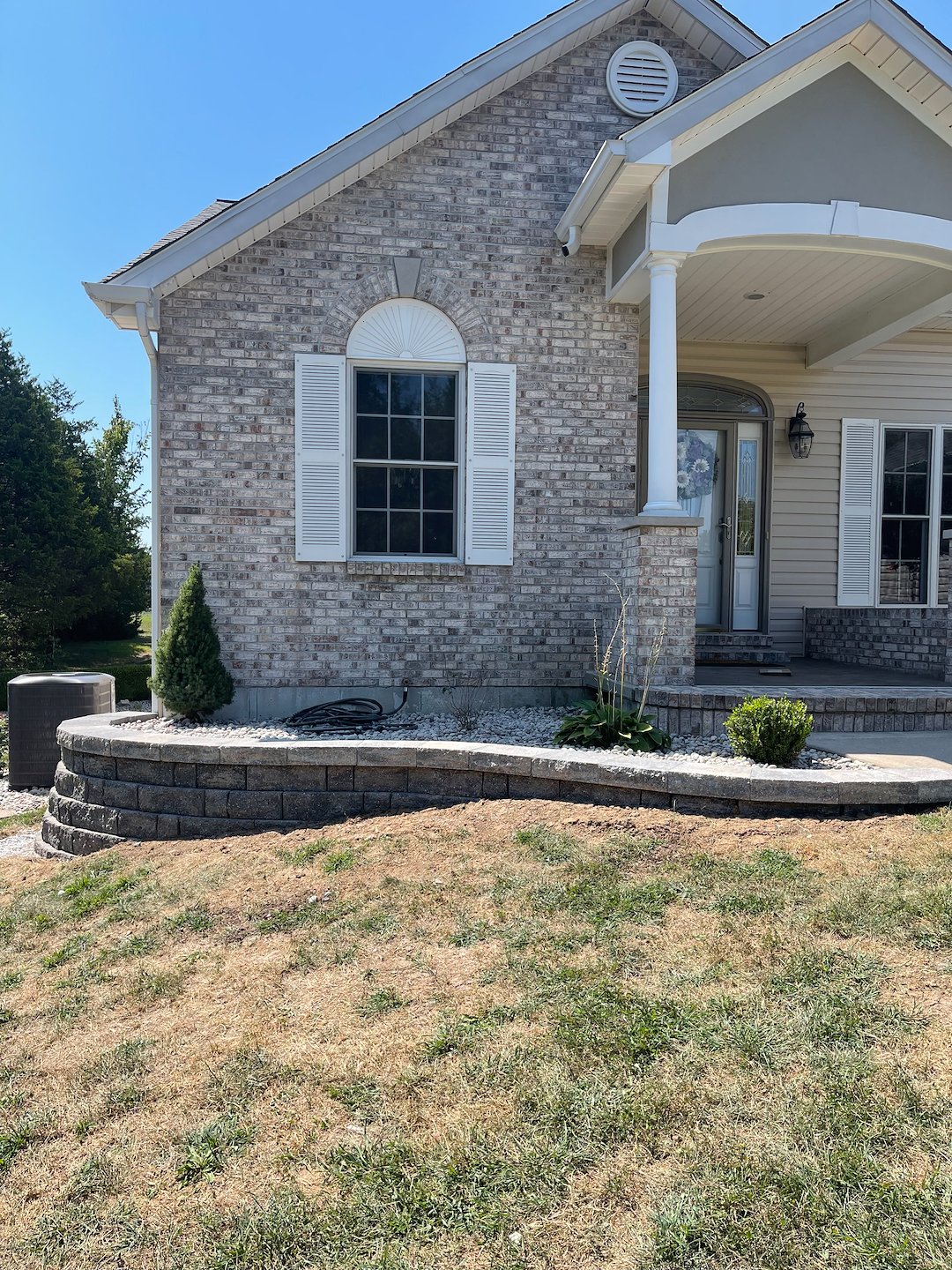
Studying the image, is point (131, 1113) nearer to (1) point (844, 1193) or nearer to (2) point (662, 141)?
(1) point (844, 1193)

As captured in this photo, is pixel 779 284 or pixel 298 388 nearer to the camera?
pixel 298 388

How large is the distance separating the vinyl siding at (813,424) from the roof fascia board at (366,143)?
352 centimetres

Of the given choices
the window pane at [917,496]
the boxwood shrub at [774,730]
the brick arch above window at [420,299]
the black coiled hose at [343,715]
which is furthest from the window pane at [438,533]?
the window pane at [917,496]

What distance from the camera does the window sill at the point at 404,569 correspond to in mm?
6930

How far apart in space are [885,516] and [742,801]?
21.0ft

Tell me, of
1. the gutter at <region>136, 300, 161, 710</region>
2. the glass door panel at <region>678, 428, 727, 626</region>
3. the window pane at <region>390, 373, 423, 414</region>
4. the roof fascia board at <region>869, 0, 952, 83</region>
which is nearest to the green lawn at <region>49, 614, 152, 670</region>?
the gutter at <region>136, 300, 161, 710</region>

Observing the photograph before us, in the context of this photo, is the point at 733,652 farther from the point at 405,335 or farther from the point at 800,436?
the point at 405,335

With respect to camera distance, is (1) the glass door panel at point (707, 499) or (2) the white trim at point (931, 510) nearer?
(1) the glass door panel at point (707, 499)

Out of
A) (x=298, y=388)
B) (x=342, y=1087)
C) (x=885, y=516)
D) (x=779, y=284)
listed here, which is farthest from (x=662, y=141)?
(x=342, y=1087)

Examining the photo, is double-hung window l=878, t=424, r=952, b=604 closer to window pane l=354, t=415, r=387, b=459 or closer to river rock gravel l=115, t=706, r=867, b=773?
river rock gravel l=115, t=706, r=867, b=773

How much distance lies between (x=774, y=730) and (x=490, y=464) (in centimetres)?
354

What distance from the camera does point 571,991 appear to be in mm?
2770

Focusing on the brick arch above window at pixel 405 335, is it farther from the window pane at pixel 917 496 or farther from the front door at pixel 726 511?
the window pane at pixel 917 496

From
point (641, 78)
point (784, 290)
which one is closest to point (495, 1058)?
point (784, 290)
